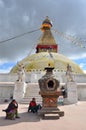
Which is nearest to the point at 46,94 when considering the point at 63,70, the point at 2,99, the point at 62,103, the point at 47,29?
the point at 62,103

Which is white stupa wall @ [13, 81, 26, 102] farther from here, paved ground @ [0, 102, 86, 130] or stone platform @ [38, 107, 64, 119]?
paved ground @ [0, 102, 86, 130]

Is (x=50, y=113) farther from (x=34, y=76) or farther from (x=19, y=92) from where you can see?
(x=34, y=76)

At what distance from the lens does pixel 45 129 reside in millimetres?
8336

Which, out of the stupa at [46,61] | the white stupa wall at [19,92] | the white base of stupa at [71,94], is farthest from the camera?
the stupa at [46,61]

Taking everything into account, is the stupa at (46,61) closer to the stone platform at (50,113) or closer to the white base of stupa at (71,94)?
the white base of stupa at (71,94)

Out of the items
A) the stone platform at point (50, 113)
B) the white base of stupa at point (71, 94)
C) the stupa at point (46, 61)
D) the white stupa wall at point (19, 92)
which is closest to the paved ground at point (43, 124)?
the stone platform at point (50, 113)

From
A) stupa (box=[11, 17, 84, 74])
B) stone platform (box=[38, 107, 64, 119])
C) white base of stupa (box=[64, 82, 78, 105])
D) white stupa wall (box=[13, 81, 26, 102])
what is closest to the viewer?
stone platform (box=[38, 107, 64, 119])

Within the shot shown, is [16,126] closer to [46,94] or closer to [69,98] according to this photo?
[46,94]

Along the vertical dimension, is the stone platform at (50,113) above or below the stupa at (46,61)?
below

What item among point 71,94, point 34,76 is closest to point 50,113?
point 71,94

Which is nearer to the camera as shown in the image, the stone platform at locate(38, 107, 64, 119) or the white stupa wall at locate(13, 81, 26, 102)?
the stone platform at locate(38, 107, 64, 119)

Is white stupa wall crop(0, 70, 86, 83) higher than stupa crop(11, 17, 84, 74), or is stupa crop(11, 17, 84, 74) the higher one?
stupa crop(11, 17, 84, 74)

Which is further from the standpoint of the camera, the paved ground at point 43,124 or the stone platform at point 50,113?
the stone platform at point 50,113

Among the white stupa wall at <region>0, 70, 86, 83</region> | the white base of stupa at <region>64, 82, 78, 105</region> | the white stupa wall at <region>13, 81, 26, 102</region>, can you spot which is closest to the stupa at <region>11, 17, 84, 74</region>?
the white stupa wall at <region>0, 70, 86, 83</region>
